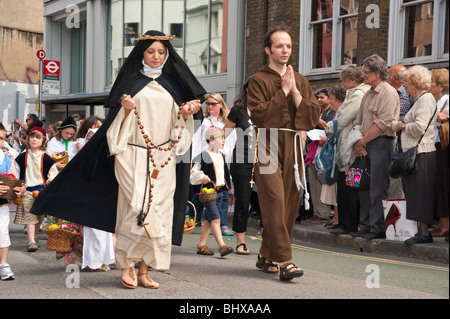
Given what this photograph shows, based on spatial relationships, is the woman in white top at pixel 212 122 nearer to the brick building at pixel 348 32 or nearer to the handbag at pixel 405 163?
the handbag at pixel 405 163

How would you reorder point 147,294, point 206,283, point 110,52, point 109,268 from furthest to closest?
point 110,52 < point 109,268 < point 206,283 < point 147,294

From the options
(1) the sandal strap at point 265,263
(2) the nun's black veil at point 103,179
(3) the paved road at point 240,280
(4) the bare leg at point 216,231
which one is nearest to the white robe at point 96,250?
(3) the paved road at point 240,280

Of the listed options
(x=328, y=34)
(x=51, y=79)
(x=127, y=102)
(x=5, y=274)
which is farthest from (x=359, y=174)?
(x=51, y=79)

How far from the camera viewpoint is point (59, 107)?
24.8m

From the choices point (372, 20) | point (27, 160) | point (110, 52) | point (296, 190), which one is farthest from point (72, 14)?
point (296, 190)

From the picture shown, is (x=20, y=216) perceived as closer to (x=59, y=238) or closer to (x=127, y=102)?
(x=59, y=238)

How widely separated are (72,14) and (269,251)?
22.1m

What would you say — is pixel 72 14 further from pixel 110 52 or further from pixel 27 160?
pixel 27 160

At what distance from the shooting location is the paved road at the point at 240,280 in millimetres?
5531

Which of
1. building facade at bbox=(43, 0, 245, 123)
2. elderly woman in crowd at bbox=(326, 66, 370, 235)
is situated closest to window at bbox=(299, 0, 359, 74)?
building facade at bbox=(43, 0, 245, 123)

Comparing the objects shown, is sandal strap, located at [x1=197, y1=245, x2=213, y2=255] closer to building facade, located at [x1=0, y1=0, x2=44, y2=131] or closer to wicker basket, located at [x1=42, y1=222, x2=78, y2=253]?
wicker basket, located at [x1=42, y1=222, x2=78, y2=253]

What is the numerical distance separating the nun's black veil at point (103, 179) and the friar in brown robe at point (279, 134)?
614mm

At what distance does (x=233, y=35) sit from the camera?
17844 millimetres

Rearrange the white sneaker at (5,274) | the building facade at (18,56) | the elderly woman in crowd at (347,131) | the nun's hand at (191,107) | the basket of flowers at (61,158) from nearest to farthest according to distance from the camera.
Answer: the nun's hand at (191,107), the white sneaker at (5,274), the elderly woman in crowd at (347,131), the basket of flowers at (61,158), the building facade at (18,56)
